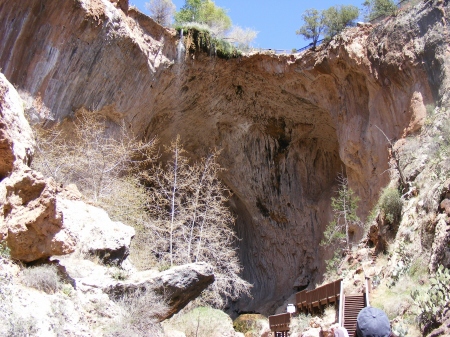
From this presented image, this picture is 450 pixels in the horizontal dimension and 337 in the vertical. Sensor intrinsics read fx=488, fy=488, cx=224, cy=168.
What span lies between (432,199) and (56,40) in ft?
38.5

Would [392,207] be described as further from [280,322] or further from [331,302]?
[280,322]

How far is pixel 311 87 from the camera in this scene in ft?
66.4

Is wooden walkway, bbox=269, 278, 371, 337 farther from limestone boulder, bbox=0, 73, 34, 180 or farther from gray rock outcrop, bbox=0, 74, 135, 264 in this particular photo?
limestone boulder, bbox=0, 73, 34, 180

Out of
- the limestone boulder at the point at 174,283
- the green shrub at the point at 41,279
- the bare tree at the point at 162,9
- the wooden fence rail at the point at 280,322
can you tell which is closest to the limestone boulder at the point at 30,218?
the green shrub at the point at 41,279

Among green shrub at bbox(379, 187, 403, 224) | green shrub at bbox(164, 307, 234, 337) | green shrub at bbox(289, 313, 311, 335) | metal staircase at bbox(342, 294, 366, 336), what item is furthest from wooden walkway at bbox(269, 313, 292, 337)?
green shrub at bbox(379, 187, 403, 224)

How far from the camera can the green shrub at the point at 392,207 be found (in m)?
13.4

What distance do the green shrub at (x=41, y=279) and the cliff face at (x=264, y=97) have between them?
912cm

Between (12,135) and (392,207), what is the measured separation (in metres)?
10.2

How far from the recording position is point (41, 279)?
6785 mm

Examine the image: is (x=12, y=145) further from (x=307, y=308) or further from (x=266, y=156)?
(x=266, y=156)

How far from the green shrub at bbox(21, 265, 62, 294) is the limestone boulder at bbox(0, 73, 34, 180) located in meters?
1.38

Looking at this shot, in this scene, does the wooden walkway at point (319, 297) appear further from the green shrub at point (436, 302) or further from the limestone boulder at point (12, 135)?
the limestone boulder at point (12, 135)

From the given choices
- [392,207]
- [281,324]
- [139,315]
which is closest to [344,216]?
[392,207]

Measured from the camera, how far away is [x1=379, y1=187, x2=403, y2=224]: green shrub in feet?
44.0
